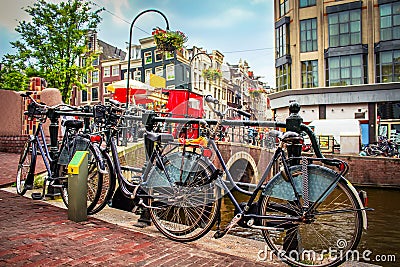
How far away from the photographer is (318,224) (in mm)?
2459

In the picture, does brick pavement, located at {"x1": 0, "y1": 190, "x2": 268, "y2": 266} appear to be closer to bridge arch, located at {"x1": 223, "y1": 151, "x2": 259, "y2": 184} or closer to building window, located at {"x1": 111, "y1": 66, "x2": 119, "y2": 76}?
bridge arch, located at {"x1": 223, "y1": 151, "x2": 259, "y2": 184}

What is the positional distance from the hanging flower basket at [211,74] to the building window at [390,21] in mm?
24713

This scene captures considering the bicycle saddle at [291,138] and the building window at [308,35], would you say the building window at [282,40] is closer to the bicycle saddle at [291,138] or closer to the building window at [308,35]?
the building window at [308,35]

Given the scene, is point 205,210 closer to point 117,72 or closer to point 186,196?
point 186,196

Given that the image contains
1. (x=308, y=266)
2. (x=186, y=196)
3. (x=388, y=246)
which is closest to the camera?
(x=308, y=266)

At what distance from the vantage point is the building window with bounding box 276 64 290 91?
1056 inches

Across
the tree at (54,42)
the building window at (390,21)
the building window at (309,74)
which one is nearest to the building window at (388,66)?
the building window at (390,21)

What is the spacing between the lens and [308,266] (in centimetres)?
227

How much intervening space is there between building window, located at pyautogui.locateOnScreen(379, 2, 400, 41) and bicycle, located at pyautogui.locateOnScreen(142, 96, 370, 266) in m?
25.3

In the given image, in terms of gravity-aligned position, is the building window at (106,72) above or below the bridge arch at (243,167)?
above

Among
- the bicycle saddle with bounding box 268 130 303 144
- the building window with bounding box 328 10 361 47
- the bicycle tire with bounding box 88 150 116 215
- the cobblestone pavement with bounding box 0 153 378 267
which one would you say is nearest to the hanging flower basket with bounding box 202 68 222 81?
the bicycle saddle with bounding box 268 130 303 144

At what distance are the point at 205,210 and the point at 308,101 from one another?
24.2m

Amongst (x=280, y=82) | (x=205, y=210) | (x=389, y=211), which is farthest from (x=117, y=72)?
(x=205, y=210)

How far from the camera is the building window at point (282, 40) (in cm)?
2706
